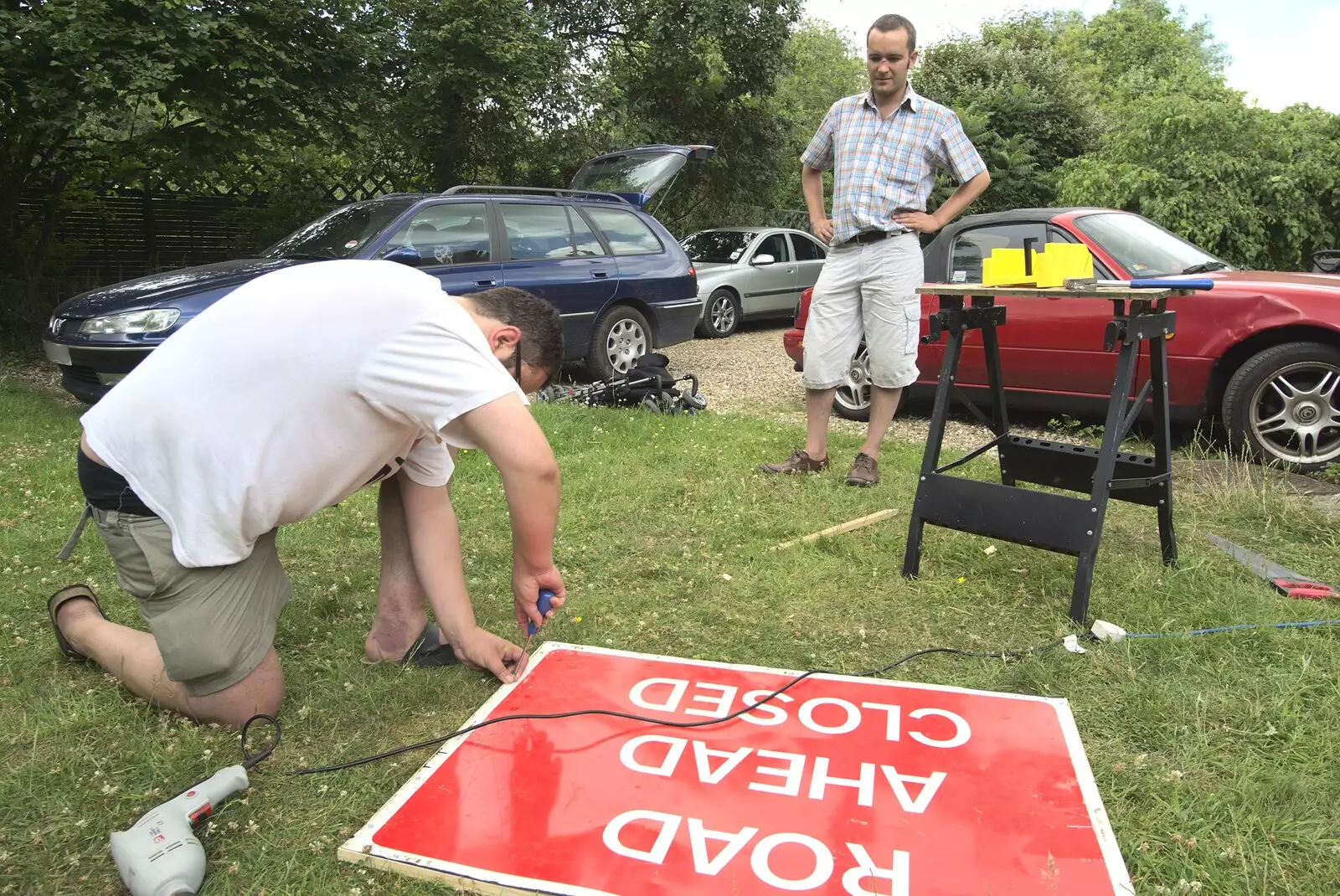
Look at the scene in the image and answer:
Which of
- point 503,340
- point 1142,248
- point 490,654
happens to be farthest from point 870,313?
point 503,340

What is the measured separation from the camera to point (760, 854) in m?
1.93

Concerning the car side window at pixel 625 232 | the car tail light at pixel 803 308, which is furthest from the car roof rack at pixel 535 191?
the car tail light at pixel 803 308

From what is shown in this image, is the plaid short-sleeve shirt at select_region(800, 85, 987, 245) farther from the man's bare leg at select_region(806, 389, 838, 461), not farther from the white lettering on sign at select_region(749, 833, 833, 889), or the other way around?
the white lettering on sign at select_region(749, 833, 833, 889)

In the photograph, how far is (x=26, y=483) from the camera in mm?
4660

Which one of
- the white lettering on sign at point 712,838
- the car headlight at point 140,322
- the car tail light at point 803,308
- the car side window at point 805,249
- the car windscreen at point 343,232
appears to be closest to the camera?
the white lettering on sign at point 712,838

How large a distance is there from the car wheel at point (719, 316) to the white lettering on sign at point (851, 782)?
378 inches

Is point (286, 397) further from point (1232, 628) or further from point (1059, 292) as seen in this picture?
point (1232, 628)

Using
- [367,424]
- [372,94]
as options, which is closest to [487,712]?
[367,424]

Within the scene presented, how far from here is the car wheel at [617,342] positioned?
7.84 metres

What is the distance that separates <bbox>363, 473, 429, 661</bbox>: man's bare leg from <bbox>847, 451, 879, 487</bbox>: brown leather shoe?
2.50 metres

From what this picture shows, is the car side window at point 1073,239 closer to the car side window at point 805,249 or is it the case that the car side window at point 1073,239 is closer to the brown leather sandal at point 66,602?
the brown leather sandal at point 66,602

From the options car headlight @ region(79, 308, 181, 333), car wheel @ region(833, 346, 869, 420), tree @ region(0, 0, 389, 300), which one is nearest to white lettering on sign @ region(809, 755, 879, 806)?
car wheel @ region(833, 346, 869, 420)

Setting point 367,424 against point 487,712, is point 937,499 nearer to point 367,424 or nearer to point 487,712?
point 487,712

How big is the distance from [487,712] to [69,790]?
3.25ft
